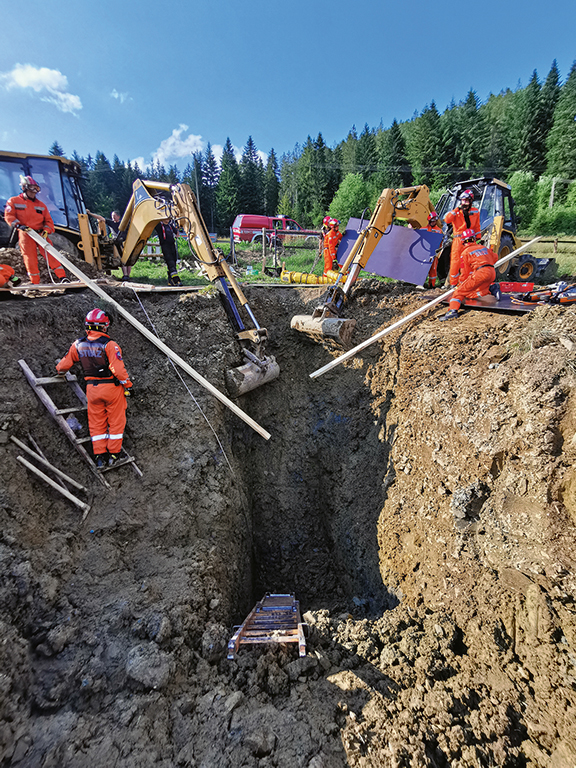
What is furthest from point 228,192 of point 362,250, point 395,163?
point 362,250

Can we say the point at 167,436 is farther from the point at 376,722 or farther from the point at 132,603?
the point at 376,722

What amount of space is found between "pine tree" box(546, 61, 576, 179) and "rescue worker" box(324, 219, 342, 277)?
34754 mm

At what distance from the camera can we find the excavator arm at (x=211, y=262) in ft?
20.0

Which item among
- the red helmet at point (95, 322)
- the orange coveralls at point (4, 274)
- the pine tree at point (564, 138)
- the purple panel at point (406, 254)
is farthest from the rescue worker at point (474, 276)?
the pine tree at point (564, 138)

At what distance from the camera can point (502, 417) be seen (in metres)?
3.88

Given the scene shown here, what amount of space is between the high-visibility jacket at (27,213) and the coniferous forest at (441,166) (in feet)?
91.1

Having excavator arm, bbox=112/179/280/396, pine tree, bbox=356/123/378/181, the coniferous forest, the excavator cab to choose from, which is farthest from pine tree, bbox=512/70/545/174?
excavator arm, bbox=112/179/280/396

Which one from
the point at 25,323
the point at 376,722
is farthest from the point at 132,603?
the point at 25,323

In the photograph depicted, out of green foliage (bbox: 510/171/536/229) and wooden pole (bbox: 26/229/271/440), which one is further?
green foliage (bbox: 510/171/536/229)

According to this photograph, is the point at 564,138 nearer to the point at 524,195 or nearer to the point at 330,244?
the point at 524,195

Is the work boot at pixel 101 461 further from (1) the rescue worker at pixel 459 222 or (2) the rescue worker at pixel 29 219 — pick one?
(1) the rescue worker at pixel 459 222

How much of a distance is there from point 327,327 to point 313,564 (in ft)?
13.3

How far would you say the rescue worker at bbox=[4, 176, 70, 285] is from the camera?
20.2 ft

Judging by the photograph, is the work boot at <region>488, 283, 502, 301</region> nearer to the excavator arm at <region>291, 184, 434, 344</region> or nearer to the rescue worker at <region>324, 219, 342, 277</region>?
the excavator arm at <region>291, 184, 434, 344</region>
